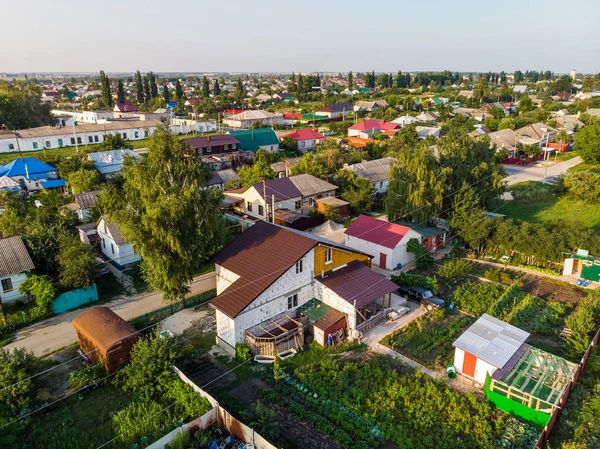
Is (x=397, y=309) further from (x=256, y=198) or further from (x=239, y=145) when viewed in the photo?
(x=239, y=145)

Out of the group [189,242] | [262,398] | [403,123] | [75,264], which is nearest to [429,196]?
[189,242]

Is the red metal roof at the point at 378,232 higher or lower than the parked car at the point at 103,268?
higher

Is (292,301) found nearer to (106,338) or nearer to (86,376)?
(106,338)

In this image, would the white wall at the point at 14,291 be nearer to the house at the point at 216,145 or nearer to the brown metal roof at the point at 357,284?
the brown metal roof at the point at 357,284

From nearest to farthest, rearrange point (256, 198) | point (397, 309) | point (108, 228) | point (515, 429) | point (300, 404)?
point (515, 429) < point (300, 404) < point (397, 309) < point (108, 228) < point (256, 198)

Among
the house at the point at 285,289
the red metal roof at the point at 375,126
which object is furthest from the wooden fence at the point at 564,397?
the red metal roof at the point at 375,126

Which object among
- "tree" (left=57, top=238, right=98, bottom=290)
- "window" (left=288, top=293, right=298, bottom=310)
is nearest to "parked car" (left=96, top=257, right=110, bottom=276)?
"tree" (left=57, top=238, right=98, bottom=290)
